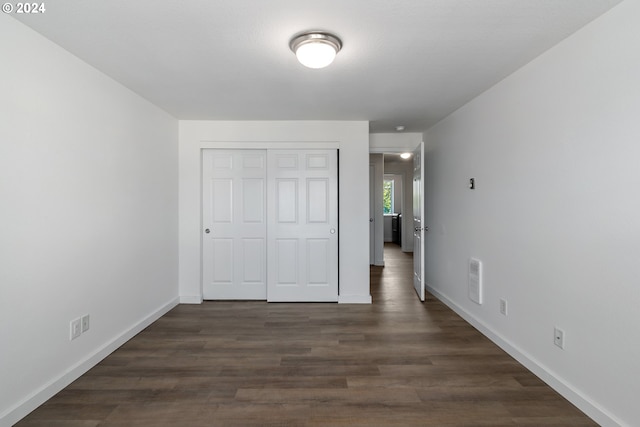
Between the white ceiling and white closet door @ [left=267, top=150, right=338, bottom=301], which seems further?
white closet door @ [left=267, top=150, right=338, bottom=301]

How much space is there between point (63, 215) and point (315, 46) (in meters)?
2.12

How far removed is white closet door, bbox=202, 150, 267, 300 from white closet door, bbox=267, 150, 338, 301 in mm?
A: 171

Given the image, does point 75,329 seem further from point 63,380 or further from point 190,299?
point 190,299

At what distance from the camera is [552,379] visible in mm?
2156

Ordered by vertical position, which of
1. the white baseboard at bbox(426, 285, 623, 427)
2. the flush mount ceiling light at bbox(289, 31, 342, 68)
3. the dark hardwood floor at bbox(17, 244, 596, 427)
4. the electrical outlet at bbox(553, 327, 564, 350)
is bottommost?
the dark hardwood floor at bbox(17, 244, 596, 427)

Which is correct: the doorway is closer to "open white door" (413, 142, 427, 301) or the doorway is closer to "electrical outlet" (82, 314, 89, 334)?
"open white door" (413, 142, 427, 301)

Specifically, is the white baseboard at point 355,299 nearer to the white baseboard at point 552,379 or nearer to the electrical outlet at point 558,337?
the white baseboard at point 552,379

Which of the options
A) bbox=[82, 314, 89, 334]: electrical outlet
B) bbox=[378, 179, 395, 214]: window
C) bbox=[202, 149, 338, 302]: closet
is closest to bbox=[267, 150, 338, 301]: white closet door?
bbox=[202, 149, 338, 302]: closet

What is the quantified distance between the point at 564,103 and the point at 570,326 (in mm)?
1492

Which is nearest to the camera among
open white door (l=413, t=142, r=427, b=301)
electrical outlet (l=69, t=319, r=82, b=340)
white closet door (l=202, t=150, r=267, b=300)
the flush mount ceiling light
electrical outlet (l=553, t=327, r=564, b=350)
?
the flush mount ceiling light

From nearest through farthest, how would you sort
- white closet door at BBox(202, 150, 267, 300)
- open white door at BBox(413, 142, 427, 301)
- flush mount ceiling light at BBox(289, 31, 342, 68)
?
flush mount ceiling light at BBox(289, 31, 342, 68) → open white door at BBox(413, 142, 427, 301) → white closet door at BBox(202, 150, 267, 300)

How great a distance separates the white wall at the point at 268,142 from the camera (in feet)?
13.2

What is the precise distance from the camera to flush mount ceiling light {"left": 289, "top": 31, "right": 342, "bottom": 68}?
6.44 ft

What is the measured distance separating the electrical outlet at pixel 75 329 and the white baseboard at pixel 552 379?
136 inches
